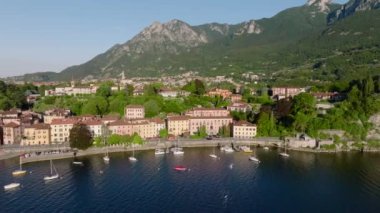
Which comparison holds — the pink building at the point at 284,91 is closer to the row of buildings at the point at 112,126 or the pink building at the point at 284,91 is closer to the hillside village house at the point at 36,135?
the row of buildings at the point at 112,126

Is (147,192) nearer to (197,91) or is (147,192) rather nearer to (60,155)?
(60,155)

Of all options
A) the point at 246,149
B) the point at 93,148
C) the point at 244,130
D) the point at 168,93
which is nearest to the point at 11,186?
the point at 93,148

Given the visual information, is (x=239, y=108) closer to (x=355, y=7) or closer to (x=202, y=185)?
(x=202, y=185)

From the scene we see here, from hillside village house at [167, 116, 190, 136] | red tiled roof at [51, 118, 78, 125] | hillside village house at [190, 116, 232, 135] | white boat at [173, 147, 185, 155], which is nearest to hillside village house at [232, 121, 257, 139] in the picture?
hillside village house at [190, 116, 232, 135]

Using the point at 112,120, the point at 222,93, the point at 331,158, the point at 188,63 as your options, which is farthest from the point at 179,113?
the point at 188,63

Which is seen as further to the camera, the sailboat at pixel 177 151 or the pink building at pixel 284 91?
the pink building at pixel 284 91

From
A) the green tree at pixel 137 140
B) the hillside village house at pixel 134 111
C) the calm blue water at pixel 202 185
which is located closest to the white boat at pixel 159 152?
the calm blue water at pixel 202 185
